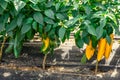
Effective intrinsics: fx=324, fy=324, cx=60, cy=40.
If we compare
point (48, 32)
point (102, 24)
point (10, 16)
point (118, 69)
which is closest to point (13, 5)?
point (10, 16)

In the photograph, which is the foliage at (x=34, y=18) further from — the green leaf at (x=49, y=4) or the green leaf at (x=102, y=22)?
the green leaf at (x=102, y=22)

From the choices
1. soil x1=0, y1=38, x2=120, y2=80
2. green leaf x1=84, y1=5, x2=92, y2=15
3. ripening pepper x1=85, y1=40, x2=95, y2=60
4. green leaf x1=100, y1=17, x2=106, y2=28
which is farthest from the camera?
soil x1=0, y1=38, x2=120, y2=80

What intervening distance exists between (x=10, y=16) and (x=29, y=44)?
0.42 meters

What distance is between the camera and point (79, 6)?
7.14 feet

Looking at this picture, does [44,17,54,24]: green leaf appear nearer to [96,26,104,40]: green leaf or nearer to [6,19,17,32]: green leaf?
[6,19,17,32]: green leaf

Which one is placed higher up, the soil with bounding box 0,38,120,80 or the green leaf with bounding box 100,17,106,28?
the green leaf with bounding box 100,17,106,28

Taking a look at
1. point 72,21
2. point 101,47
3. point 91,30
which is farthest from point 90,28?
point 101,47

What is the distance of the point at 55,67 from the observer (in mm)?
2438

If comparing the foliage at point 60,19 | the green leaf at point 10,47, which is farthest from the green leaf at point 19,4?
the green leaf at point 10,47

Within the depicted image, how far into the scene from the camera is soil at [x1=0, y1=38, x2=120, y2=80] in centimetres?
233

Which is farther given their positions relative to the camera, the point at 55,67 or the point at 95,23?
the point at 55,67

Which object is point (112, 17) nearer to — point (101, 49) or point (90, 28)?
point (90, 28)

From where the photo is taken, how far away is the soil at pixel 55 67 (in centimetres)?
233

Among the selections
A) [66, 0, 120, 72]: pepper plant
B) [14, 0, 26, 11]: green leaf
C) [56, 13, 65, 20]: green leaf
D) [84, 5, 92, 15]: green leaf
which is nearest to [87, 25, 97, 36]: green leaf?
[66, 0, 120, 72]: pepper plant
